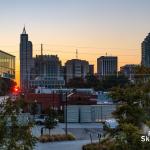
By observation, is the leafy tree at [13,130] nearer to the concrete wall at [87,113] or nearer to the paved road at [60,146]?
the paved road at [60,146]

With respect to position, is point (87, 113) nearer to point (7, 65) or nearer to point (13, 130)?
point (7, 65)

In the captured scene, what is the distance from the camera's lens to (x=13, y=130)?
15.8 m

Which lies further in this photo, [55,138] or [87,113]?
[87,113]

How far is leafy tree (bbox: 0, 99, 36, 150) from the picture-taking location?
1533 cm

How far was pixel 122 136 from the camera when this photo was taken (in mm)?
17641

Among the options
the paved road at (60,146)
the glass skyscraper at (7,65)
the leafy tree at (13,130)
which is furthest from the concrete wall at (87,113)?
the leafy tree at (13,130)

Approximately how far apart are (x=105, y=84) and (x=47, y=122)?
92504mm

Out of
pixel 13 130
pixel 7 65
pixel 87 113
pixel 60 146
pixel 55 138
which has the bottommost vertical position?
pixel 60 146

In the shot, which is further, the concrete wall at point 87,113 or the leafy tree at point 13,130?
the concrete wall at point 87,113

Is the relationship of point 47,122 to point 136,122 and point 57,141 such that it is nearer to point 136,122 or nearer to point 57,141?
point 57,141

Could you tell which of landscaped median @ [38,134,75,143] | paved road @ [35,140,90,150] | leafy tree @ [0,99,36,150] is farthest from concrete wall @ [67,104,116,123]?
leafy tree @ [0,99,36,150]

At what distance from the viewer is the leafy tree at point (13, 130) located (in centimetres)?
1533

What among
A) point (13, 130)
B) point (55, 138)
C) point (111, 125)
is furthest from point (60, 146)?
point (13, 130)

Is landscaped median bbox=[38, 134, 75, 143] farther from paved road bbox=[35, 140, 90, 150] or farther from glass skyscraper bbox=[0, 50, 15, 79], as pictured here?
glass skyscraper bbox=[0, 50, 15, 79]
